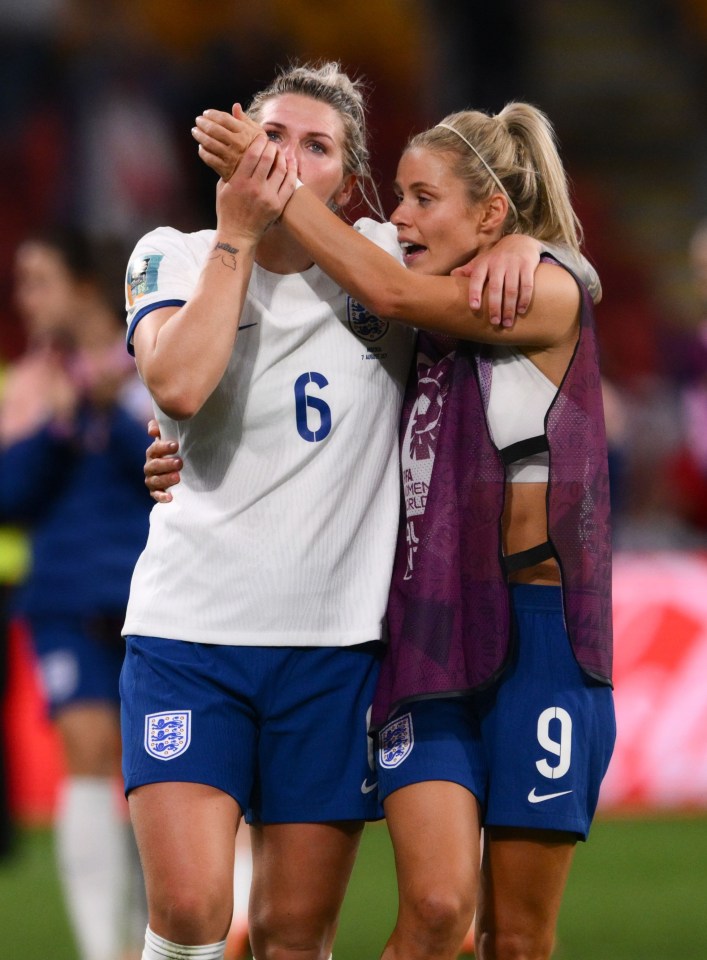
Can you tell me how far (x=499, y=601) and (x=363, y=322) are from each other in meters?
0.64

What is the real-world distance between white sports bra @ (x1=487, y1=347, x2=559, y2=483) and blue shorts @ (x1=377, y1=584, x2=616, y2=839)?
0.77 feet

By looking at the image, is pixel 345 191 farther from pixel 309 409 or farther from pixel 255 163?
pixel 309 409

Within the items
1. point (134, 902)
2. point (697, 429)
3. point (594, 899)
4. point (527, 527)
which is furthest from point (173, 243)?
point (697, 429)

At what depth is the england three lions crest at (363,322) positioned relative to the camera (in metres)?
3.19

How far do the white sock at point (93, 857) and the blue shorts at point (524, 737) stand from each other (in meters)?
2.06

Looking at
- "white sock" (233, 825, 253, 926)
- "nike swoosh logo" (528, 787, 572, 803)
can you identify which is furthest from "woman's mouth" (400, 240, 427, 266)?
"white sock" (233, 825, 253, 926)

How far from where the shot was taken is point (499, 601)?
3.04 m

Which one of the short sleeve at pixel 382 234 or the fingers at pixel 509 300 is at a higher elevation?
the short sleeve at pixel 382 234

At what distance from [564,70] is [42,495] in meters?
11.2

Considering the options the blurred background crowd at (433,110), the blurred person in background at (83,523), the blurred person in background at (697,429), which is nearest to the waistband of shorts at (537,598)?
the blurred person in background at (83,523)

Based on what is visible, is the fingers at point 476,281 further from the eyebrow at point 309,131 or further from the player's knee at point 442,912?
the player's knee at point 442,912

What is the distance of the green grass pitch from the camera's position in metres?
5.14

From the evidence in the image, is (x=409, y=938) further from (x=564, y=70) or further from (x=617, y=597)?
(x=564, y=70)

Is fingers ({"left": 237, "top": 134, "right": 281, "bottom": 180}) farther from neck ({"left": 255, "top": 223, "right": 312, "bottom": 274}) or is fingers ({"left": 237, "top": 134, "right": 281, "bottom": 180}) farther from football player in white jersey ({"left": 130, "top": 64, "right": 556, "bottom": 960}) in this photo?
neck ({"left": 255, "top": 223, "right": 312, "bottom": 274})
